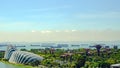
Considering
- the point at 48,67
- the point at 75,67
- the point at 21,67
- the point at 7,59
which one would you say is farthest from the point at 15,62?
the point at 75,67

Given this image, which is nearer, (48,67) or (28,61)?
(48,67)

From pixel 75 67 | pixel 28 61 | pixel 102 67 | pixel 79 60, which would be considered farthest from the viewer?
pixel 28 61

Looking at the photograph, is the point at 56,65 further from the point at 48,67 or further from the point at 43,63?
the point at 43,63

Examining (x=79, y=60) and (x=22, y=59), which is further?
(x=22, y=59)

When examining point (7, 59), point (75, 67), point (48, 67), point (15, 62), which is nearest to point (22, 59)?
point (15, 62)

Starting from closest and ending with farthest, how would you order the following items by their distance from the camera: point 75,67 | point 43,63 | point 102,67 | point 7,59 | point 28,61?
point 102,67, point 75,67, point 43,63, point 28,61, point 7,59

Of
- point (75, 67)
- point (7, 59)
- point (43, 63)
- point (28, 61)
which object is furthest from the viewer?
point (7, 59)

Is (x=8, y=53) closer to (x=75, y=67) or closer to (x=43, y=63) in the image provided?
(x=43, y=63)

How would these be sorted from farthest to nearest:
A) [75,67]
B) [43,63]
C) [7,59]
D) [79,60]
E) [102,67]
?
[7,59] → [43,63] → [79,60] → [75,67] → [102,67]
